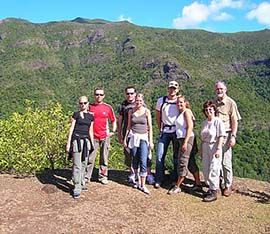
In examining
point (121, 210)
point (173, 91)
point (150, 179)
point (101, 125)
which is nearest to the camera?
point (121, 210)

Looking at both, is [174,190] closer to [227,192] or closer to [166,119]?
[227,192]

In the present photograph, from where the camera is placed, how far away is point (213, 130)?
28.8 ft

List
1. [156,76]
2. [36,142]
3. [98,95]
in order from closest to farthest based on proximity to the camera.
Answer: [98,95], [36,142], [156,76]

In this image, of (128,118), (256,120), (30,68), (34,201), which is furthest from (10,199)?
(30,68)

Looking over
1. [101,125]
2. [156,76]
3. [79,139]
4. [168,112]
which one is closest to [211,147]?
[168,112]

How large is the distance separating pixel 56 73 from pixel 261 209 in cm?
18240

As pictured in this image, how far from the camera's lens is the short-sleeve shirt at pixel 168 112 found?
8984 millimetres

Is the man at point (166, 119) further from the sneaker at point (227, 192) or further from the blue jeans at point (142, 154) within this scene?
the sneaker at point (227, 192)

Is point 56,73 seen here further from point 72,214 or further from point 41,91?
point 72,214

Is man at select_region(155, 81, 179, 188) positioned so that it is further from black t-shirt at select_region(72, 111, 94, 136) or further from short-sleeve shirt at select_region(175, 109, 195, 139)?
black t-shirt at select_region(72, 111, 94, 136)

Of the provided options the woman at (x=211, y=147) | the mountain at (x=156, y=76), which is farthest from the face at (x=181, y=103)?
the mountain at (x=156, y=76)

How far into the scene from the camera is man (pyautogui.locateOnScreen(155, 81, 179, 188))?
8.97 m

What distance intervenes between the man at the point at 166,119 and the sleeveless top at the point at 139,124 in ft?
1.13

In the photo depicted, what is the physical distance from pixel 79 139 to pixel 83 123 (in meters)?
0.35
